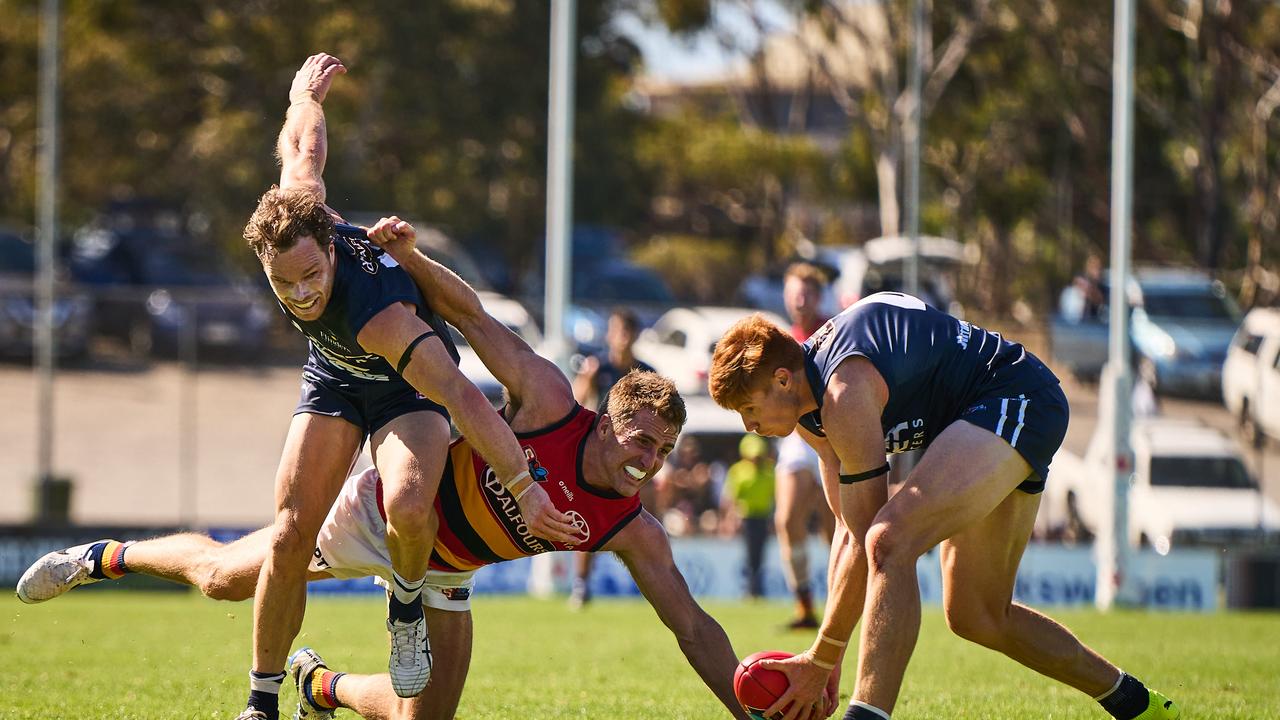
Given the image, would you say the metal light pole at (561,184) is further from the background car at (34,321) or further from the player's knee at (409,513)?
the player's knee at (409,513)

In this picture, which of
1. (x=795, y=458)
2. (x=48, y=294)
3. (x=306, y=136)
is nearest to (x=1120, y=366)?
(x=795, y=458)

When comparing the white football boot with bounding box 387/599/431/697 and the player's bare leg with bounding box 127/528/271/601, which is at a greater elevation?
the player's bare leg with bounding box 127/528/271/601

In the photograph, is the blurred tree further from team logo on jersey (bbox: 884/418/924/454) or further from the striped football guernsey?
team logo on jersey (bbox: 884/418/924/454)

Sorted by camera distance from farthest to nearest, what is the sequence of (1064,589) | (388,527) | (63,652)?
(1064,589) → (63,652) → (388,527)

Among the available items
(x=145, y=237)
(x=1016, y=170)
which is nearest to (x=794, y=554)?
(x=145, y=237)

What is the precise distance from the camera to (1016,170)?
36156 mm

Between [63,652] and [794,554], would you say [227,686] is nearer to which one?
[63,652]

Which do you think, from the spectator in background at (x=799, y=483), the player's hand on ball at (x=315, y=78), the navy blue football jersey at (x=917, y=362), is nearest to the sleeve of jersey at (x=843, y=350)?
the navy blue football jersey at (x=917, y=362)

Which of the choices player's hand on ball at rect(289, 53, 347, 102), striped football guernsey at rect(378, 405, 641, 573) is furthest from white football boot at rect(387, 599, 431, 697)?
player's hand on ball at rect(289, 53, 347, 102)

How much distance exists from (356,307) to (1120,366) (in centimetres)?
1176

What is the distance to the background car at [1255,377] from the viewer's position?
1809 centimetres

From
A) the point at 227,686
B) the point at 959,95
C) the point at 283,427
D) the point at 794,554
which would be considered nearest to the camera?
the point at 227,686

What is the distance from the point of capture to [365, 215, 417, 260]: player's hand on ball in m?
6.23

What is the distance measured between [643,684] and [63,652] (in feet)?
12.8
